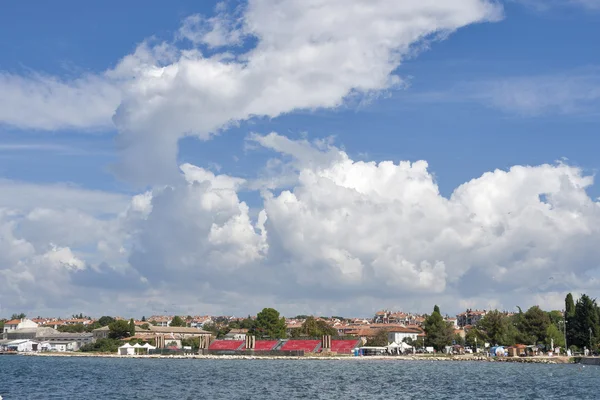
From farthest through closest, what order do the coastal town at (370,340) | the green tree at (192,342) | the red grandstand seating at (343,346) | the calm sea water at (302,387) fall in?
1. the green tree at (192,342)
2. the red grandstand seating at (343,346)
3. the coastal town at (370,340)
4. the calm sea water at (302,387)

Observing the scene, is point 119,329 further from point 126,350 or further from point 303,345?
point 303,345

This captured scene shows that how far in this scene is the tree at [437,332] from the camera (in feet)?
479

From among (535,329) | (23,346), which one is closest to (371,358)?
(535,329)

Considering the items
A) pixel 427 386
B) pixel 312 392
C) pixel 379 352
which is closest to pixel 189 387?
pixel 312 392

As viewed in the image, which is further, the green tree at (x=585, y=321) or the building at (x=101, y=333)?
the building at (x=101, y=333)

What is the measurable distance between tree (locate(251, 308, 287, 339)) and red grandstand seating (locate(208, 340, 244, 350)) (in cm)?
622

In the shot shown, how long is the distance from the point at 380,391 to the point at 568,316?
83.7 m

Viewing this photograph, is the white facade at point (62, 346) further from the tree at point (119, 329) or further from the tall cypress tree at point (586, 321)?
the tall cypress tree at point (586, 321)

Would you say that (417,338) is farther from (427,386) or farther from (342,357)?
(427,386)

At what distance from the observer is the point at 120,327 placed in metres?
178

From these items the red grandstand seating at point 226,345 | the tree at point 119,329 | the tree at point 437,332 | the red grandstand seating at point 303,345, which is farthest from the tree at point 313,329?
the tree at point 119,329

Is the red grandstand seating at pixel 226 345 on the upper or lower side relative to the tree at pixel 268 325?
lower

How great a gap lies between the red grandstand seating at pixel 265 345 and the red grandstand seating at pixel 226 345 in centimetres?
464

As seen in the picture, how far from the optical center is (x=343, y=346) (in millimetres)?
156250
